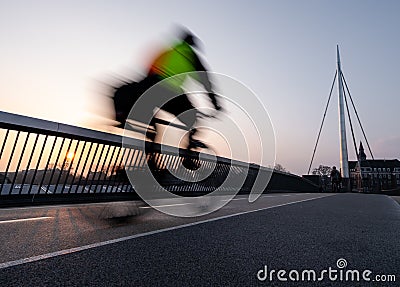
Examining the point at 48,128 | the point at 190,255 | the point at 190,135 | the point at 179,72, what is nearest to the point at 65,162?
the point at 48,128

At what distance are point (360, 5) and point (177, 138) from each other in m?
12.9

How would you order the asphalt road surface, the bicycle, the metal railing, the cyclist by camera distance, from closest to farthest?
1. the asphalt road surface
2. the cyclist
3. the bicycle
4. the metal railing

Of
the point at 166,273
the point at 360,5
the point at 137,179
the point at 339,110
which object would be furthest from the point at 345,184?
the point at 166,273

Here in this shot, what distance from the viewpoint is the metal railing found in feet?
19.7

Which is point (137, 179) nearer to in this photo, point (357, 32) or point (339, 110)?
point (357, 32)

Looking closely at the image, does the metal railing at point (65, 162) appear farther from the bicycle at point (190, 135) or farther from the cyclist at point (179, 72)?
the cyclist at point (179, 72)

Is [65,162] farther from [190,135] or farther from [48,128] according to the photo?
[190,135]

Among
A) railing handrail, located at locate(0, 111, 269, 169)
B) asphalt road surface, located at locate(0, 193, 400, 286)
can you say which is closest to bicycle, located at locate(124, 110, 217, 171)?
railing handrail, located at locate(0, 111, 269, 169)

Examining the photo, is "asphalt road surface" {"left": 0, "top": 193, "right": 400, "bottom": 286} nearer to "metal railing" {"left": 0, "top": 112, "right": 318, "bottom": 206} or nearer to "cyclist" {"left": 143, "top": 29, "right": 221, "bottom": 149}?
"cyclist" {"left": 143, "top": 29, "right": 221, "bottom": 149}

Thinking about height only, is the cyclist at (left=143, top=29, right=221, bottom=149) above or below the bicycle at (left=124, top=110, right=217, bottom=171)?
above

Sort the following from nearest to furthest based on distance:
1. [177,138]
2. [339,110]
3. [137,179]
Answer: [177,138] → [137,179] → [339,110]

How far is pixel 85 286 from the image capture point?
1456 mm

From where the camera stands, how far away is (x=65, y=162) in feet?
26.4

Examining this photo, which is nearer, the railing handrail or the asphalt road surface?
the asphalt road surface
